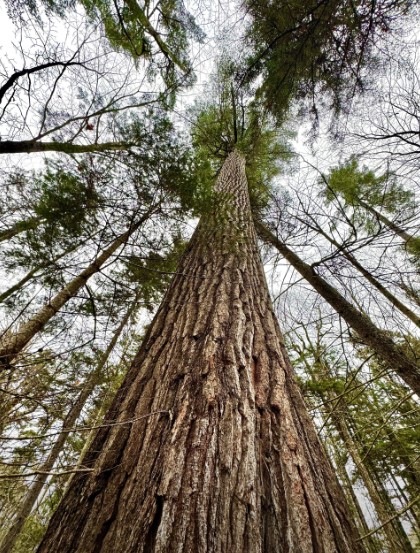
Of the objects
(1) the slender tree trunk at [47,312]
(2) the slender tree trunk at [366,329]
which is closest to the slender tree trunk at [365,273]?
(2) the slender tree trunk at [366,329]

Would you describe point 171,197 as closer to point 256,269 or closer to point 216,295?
point 256,269

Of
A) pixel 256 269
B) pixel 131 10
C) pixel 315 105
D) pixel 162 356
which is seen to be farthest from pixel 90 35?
pixel 162 356

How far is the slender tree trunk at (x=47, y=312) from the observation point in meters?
2.60

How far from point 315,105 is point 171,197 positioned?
3.04 metres

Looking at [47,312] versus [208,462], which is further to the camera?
[47,312]

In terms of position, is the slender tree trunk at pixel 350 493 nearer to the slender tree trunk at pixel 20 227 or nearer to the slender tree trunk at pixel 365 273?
the slender tree trunk at pixel 365 273

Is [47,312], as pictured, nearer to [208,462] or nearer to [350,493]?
[208,462]

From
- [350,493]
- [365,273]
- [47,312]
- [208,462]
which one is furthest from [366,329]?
[350,493]

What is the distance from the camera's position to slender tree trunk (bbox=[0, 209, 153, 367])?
103 inches

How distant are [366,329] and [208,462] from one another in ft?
9.76

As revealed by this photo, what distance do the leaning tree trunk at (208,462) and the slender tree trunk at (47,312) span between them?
177 cm

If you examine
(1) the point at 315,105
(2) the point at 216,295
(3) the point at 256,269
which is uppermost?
(1) the point at 315,105

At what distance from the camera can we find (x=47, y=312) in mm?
2984

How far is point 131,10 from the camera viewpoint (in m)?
3.66
